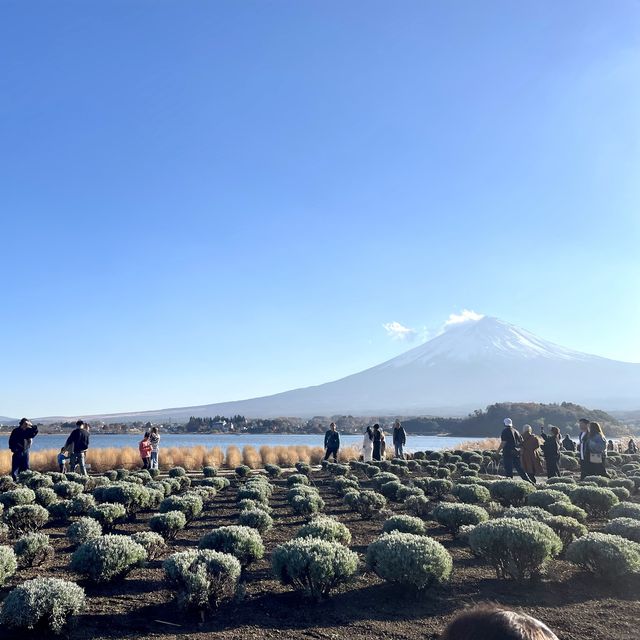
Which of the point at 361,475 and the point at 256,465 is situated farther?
the point at 256,465

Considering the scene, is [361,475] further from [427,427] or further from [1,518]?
[427,427]

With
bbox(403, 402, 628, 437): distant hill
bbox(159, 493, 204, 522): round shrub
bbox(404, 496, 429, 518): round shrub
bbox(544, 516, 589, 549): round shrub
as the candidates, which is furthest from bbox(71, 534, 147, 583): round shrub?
bbox(403, 402, 628, 437): distant hill

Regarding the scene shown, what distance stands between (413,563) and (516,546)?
1344 millimetres

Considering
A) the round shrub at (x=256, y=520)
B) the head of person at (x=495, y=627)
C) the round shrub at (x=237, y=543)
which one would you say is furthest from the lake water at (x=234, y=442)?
the head of person at (x=495, y=627)

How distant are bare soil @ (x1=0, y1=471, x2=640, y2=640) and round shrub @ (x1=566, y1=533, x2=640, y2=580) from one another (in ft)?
0.50

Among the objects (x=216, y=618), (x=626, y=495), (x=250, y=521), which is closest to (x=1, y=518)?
(x=250, y=521)

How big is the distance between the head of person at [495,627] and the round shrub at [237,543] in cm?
523

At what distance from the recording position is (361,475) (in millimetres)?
16875

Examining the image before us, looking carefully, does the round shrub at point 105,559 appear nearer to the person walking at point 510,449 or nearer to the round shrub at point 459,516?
the round shrub at point 459,516

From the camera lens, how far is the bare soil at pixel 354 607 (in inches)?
179

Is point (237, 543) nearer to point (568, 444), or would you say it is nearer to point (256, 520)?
point (256, 520)

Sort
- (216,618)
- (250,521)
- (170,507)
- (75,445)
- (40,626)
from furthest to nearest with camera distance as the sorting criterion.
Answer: (75,445)
(170,507)
(250,521)
(216,618)
(40,626)

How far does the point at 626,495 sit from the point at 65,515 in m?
11.6

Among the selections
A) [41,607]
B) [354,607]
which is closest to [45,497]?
[41,607]
